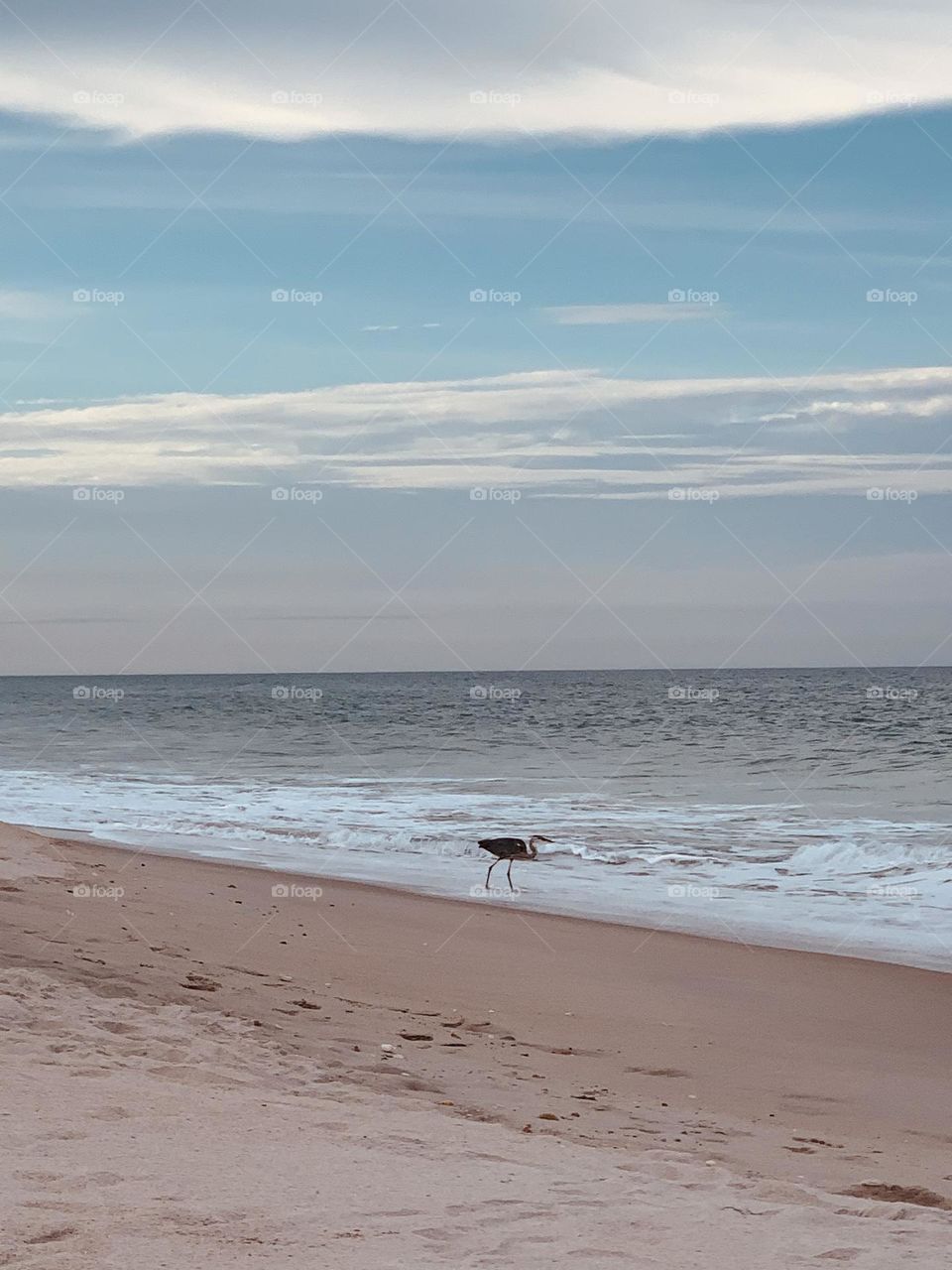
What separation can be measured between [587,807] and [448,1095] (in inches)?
627

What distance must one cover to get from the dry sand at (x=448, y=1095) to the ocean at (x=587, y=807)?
2.24m

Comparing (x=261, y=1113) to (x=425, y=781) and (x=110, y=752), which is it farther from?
(x=110, y=752)

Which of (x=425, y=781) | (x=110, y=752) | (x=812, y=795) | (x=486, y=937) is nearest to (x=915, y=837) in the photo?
(x=812, y=795)

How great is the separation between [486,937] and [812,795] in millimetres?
14240

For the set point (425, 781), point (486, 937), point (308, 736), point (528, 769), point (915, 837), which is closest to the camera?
point (486, 937)

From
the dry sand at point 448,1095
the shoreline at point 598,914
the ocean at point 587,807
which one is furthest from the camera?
the ocean at point 587,807

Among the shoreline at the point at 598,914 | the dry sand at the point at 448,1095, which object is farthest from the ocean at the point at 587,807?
the dry sand at the point at 448,1095

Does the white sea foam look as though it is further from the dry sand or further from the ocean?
the dry sand

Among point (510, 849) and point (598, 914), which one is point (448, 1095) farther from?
point (510, 849)

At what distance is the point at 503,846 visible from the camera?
13.1m

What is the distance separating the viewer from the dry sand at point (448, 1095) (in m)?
3.49

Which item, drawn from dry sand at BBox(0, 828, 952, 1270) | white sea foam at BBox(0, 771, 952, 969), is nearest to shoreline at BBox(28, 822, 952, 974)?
white sea foam at BBox(0, 771, 952, 969)

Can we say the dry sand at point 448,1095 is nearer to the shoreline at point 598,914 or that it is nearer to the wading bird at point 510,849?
the shoreline at point 598,914

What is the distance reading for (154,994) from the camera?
6844 mm
